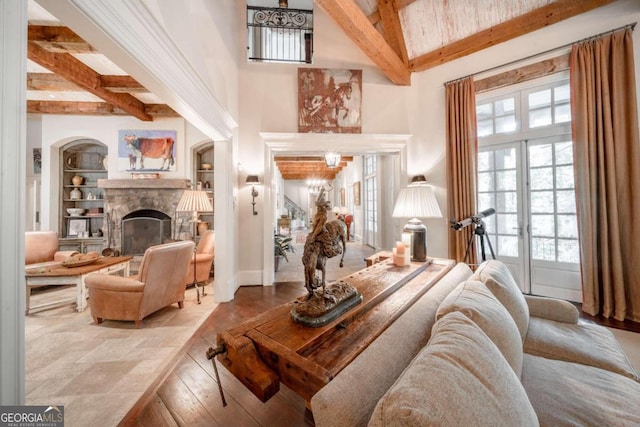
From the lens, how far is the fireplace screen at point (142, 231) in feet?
15.3

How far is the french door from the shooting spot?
2688 mm

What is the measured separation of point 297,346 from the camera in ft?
2.60

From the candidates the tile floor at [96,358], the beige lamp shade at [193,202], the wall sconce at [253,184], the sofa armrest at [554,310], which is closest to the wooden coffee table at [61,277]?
the tile floor at [96,358]

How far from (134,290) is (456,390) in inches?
114

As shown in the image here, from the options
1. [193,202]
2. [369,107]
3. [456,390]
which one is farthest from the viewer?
[369,107]

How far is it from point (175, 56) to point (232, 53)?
1856mm

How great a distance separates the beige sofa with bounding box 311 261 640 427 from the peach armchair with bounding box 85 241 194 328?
8.31 feet

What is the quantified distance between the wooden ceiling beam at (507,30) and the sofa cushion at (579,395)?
371cm

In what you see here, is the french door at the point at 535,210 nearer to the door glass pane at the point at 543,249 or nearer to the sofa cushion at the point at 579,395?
the door glass pane at the point at 543,249

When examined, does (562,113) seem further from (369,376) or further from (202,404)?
(202,404)

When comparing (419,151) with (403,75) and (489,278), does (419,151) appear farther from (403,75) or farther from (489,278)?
(489,278)

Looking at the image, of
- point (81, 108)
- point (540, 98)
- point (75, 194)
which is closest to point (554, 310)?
point (540, 98)

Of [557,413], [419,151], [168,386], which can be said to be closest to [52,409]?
[168,386]

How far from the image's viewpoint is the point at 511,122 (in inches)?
119
